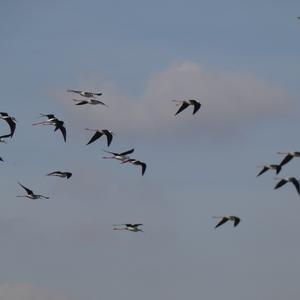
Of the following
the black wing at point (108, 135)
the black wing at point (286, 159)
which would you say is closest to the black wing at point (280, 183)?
the black wing at point (286, 159)

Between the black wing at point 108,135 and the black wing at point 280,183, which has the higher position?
the black wing at point 108,135

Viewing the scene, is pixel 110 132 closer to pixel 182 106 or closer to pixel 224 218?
pixel 182 106

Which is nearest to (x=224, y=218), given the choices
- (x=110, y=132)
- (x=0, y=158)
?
(x=110, y=132)

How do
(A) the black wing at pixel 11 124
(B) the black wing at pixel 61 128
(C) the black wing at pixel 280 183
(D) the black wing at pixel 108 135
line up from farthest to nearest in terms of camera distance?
(B) the black wing at pixel 61 128, (D) the black wing at pixel 108 135, (A) the black wing at pixel 11 124, (C) the black wing at pixel 280 183

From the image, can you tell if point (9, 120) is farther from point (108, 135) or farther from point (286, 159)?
point (286, 159)

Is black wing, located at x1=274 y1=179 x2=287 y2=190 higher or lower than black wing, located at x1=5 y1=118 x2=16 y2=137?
above

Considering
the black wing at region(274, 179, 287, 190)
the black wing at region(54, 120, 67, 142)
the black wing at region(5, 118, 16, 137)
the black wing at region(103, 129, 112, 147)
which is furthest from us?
the black wing at region(54, 120, 67, 142)

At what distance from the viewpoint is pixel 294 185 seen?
90312 millimetres

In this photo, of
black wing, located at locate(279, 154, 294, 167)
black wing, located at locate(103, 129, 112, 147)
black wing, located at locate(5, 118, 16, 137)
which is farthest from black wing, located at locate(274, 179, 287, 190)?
black wing, located at locate(5, 118, 16, 137)

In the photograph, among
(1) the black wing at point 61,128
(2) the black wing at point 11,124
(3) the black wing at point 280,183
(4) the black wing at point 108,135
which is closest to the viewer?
(3) the black wing at point 280,183

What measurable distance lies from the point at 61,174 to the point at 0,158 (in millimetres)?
18055

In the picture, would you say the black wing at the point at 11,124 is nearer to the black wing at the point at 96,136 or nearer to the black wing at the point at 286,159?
the black wing at the point at 96,136

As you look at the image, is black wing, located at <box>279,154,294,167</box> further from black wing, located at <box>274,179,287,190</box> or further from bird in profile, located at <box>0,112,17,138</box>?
bird in profile, located at <box>0,112,17,138</box>

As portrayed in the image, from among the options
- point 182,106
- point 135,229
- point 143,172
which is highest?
point 182,106
